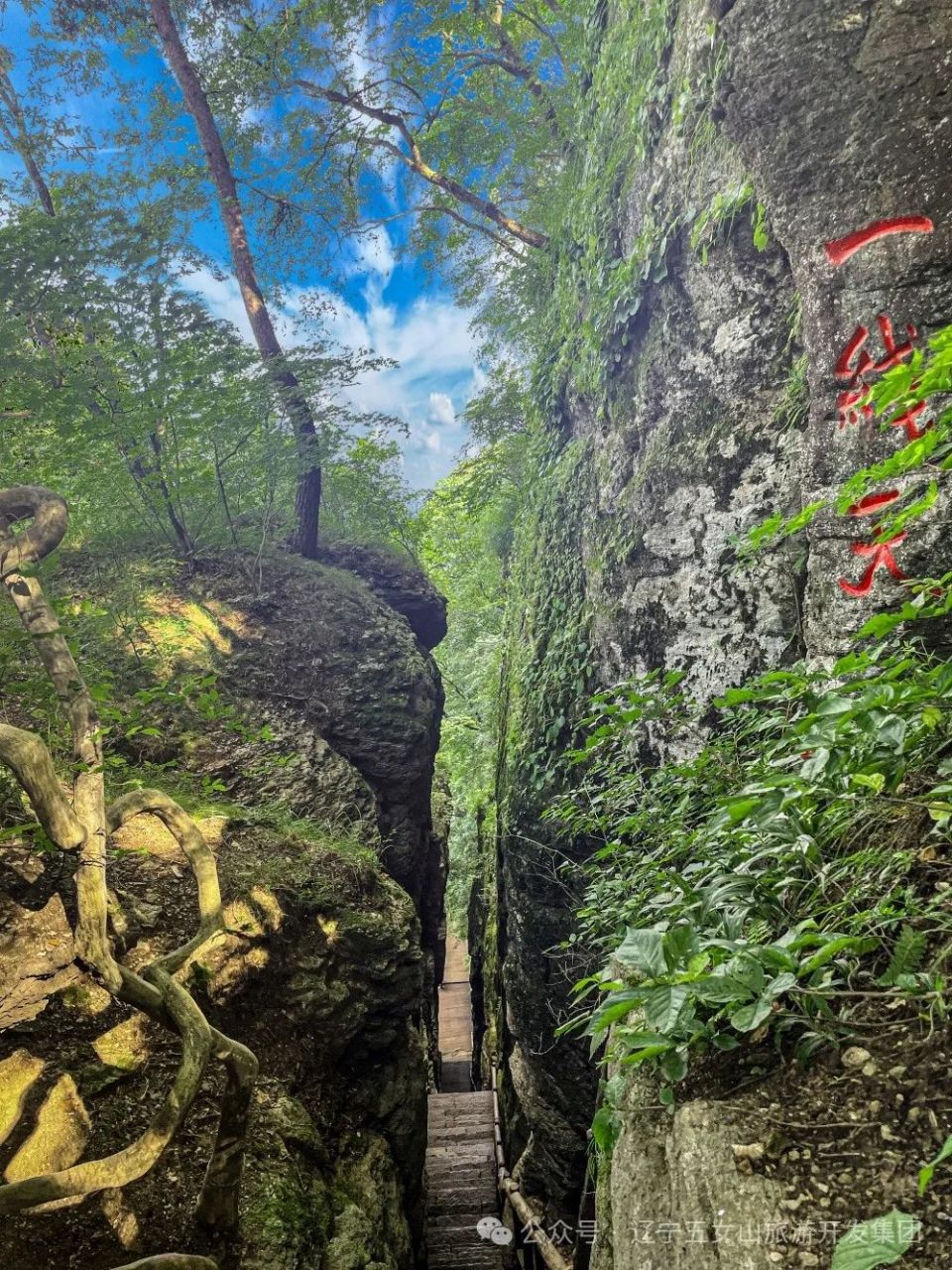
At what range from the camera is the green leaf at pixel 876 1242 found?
816 millimetres

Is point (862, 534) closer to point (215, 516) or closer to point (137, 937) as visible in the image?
point (137, 937)

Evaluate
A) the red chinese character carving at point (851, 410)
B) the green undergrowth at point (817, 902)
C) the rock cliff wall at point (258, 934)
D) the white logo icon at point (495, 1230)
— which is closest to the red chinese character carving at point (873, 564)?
the red chinese character carving at point (851, 410)

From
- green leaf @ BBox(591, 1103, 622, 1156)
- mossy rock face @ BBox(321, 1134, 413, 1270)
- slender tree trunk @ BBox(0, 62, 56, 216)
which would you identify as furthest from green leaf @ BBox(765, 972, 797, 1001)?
slender tree trunk @ BBox(0, 62, 56, 216)

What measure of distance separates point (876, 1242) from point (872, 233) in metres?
3.20

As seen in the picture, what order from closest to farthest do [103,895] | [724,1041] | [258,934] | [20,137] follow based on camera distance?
[724,1041] < [103,895] < [258,934] < [20,137]

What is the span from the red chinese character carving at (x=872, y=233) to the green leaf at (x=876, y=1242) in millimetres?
3065

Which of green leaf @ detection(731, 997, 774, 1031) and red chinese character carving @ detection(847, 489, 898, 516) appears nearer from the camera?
green leaf @ detection(731, 997, 774, 1031)

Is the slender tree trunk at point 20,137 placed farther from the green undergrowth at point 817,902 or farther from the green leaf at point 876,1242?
the green leaf at point 876,1242

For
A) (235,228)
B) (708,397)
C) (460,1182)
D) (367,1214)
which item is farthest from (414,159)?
(460,1182)

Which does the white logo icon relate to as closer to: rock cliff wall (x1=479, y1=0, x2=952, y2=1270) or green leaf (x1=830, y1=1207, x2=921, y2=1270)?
rock cliff wall (x1=479, y1=0, x2=952, y2=1270)

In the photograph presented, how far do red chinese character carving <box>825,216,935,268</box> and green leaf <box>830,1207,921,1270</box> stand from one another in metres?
3.06

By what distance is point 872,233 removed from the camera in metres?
2.62

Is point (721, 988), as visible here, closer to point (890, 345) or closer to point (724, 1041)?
point (724, 1041)

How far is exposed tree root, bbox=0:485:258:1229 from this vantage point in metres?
2.49
